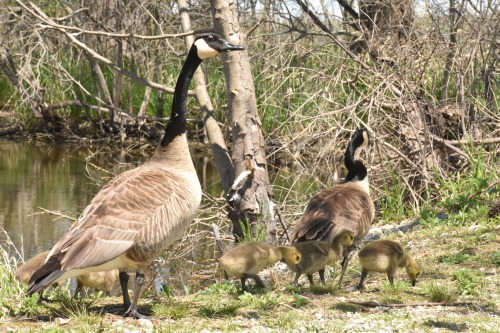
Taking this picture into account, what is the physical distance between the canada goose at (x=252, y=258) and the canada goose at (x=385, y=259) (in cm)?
57

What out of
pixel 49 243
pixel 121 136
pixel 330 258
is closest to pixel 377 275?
pixel 330 258

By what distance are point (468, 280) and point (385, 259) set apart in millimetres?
852

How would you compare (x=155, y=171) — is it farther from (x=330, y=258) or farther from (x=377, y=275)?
(x=377, y=275)

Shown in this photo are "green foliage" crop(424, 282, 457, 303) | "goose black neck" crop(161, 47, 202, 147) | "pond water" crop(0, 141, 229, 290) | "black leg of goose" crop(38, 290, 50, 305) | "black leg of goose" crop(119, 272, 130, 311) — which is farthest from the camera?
"pond water" crop(0, 141, 229, 290)

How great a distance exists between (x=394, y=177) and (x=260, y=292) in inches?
186

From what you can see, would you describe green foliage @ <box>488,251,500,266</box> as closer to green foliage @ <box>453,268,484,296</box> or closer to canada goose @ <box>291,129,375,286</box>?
green foliage @ <box>453,268,484,296</box>

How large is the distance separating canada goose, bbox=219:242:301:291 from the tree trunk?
287 cm

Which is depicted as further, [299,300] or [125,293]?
[299,300]

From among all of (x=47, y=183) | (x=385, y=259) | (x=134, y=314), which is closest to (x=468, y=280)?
(x=385, y=259)

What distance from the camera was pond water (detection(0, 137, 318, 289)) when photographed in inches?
389

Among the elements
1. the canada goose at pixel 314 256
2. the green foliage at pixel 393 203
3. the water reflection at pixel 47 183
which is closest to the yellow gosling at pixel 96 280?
the canada goose at pixel 314 256

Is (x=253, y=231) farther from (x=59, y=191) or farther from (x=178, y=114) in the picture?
(x=59, y=191)

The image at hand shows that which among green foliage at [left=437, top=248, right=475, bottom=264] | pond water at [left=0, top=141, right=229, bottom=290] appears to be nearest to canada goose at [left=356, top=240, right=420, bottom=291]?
green foliage at [left=437, top=248, right=475, bottom=264]

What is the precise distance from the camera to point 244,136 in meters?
8.72
